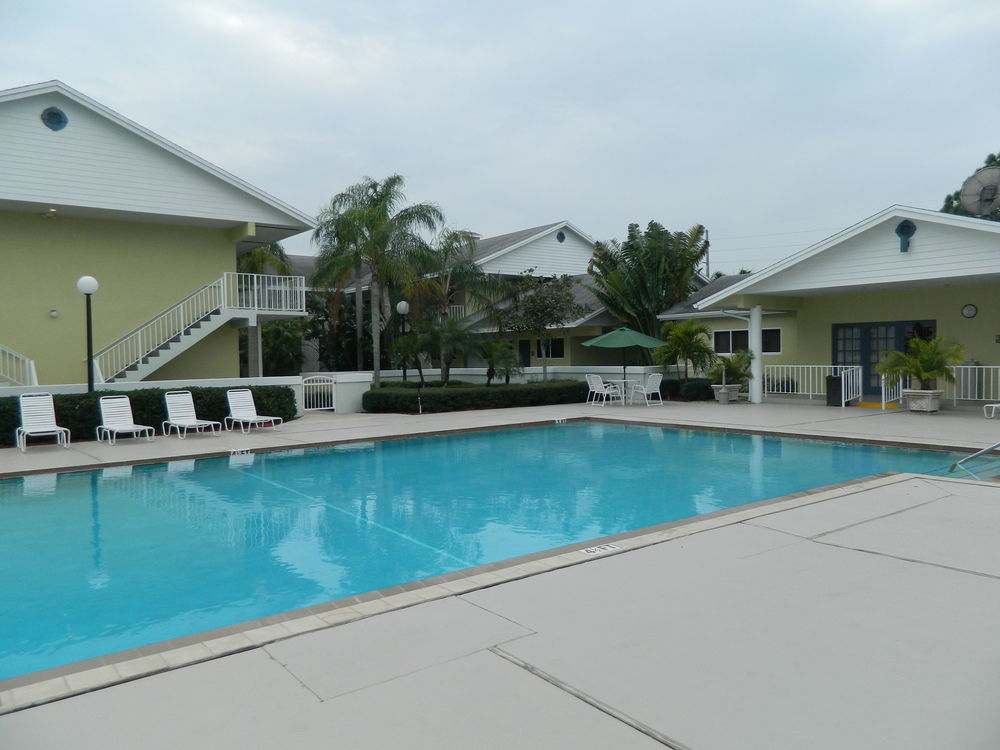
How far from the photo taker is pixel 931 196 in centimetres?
4184

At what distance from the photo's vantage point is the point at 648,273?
2497 cm

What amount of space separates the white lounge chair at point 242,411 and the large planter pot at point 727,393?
12475 millimetres

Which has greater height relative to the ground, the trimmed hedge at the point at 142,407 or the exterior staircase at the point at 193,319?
the exterior staircase at the point at 193,319

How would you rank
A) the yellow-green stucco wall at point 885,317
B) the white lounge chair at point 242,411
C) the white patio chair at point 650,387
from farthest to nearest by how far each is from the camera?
the white patio chair at point 650,387
the yellow-green stucco wall at point 885,317
the white lounge chair at point 242,411

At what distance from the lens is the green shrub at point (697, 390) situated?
2234 cm

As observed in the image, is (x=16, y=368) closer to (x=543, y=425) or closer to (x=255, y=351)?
(x=255, y=351)

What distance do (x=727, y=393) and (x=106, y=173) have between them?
17310 millimetres

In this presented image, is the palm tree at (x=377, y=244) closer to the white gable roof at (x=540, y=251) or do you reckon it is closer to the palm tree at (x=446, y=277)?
the palm tree at (x=446, y=277)

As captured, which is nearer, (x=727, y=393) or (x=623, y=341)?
(x=623, y=341)

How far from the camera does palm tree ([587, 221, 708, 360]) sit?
25.0 m

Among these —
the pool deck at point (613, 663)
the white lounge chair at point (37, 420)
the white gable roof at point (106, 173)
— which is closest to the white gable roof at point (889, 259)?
the pool deck at point (613, 663)

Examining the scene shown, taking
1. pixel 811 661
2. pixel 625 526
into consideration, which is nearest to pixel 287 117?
pixel 625 526

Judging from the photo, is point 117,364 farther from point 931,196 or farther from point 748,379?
point 931,196

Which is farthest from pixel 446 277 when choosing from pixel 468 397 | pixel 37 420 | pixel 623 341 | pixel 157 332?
pixel 37 420
